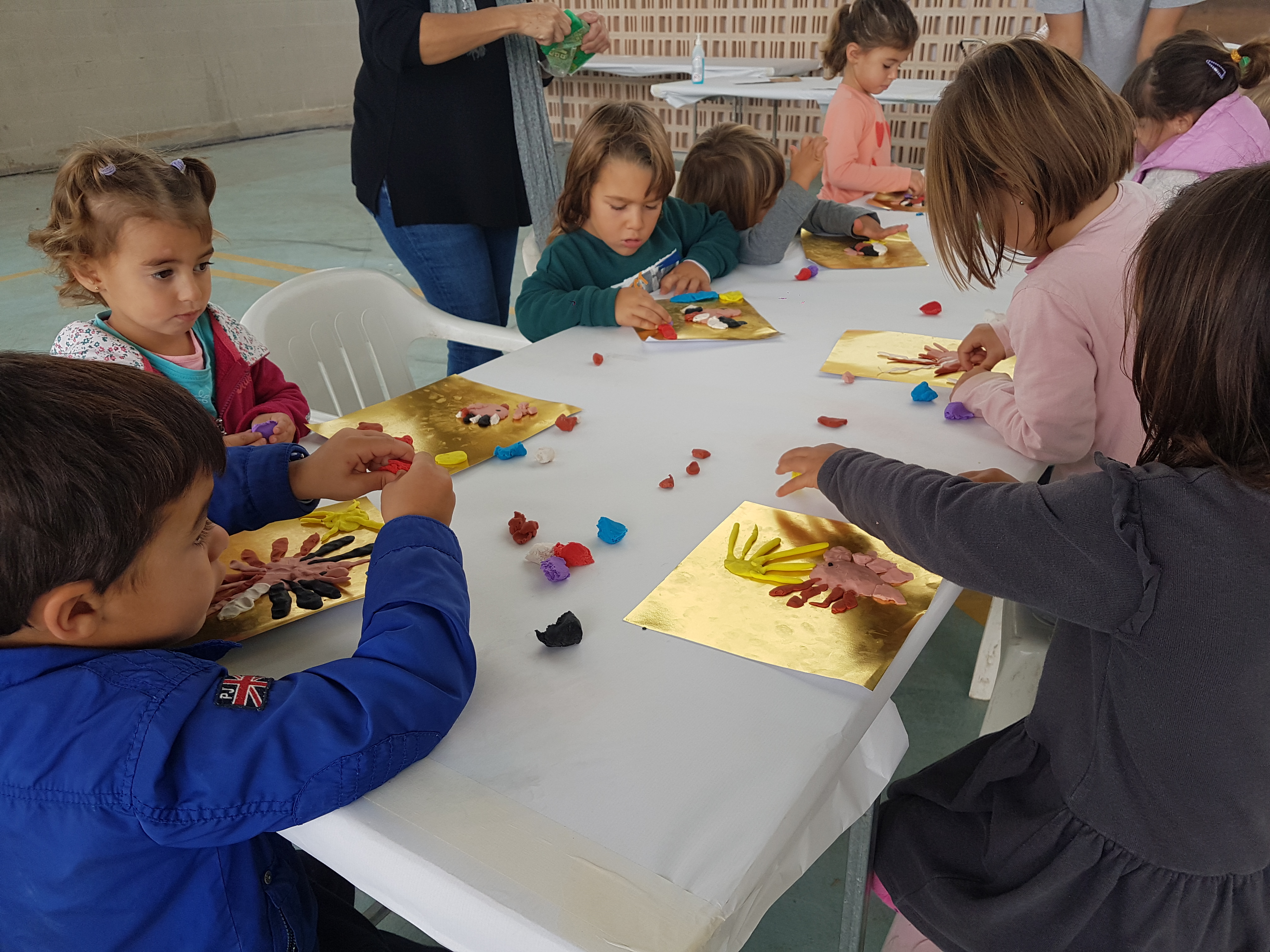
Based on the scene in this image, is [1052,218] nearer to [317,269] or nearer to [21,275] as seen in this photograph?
[317,269]

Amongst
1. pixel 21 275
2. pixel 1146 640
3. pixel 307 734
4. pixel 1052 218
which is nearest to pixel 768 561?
pixel 1146 640

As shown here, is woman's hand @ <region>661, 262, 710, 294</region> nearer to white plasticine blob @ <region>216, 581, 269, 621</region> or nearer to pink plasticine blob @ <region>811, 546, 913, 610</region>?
pink plasticine blob @ <region>811, 546, 913, 610</region>

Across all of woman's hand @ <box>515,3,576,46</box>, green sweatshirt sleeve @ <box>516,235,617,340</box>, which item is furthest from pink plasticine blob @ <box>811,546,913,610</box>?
woman's hand @ <box>515,3,576,46</box>

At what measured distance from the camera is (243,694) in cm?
64

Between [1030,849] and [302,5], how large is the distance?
9.79m

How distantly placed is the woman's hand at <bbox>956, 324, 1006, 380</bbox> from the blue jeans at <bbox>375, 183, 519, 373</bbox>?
41.0 inches

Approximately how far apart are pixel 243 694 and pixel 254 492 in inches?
16.3

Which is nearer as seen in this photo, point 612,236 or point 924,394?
point 924,394

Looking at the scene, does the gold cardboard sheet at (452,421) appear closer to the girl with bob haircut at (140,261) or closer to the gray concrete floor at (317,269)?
the girl with bob haircut at (140,261)

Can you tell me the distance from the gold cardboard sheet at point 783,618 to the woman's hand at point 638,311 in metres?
0.74

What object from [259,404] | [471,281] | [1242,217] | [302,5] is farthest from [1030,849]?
[302,5]

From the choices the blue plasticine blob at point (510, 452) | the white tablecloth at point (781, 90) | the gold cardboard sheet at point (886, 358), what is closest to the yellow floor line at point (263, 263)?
the white tablecloth at point (781, 90)

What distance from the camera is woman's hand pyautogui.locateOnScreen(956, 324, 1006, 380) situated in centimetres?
141

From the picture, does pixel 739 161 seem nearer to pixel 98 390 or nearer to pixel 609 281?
pixel 609 281
